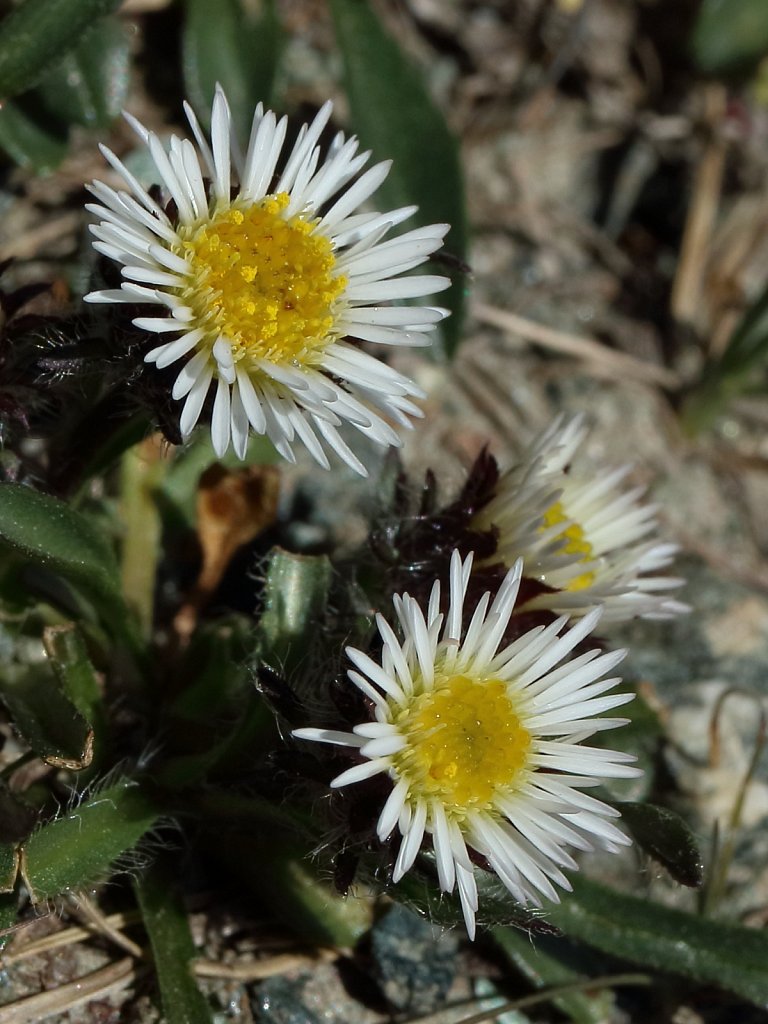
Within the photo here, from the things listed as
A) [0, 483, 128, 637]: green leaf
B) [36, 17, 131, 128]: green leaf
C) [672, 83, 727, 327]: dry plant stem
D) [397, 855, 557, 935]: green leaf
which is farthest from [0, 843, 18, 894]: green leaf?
[672, 83, 727, 327]: dry plant stem

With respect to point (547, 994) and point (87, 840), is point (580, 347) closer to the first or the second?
point (547, 994)

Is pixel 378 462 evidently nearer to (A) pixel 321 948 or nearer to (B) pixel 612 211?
(A) pixel 321 948

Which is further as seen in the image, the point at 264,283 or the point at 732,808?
the point at 732,808

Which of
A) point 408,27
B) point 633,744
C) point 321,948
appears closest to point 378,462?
point 633,744

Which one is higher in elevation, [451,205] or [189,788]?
[451,205]

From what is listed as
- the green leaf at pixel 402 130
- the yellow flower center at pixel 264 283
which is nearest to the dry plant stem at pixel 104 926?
the yellow flower center at pixel 264 283

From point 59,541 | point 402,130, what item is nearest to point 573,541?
point 59,541
